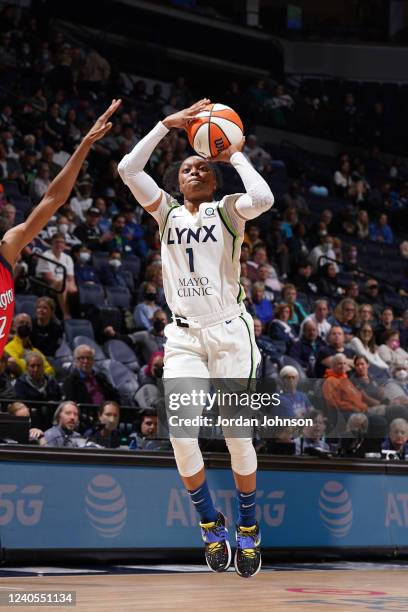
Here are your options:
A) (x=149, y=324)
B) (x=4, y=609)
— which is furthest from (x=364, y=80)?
(x=4, y=609)

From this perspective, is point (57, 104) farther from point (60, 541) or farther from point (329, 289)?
point (60, 541)

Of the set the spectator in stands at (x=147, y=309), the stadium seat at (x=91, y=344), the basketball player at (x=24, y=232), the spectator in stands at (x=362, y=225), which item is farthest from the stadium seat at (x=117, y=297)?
the spectator in stands at (x=362, y=225)

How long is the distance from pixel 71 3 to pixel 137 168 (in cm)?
1902

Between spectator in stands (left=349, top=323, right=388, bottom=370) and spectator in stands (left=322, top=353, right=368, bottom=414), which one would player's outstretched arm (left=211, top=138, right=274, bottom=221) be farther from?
spectator in stands (left=349, top=323, right=388, bottom=370)

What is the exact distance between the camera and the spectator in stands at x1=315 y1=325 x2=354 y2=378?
13.7m

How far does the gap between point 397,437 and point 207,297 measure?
5.22 m

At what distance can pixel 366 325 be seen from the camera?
604 inches

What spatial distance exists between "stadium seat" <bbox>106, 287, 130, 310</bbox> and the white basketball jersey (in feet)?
24.3

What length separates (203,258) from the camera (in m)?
6.77

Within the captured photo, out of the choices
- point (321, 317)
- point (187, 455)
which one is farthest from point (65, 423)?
point (321, 317)

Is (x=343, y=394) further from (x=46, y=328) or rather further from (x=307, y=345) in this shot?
(x=46, y=328)

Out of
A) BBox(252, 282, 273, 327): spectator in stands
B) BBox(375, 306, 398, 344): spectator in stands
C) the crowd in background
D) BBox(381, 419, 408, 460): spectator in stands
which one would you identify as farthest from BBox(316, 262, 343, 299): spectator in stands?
BBox(381, 419, 408, 460): spectator in stands

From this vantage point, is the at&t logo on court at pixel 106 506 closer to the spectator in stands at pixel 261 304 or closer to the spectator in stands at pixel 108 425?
the spectator in stands at pixel 108 425

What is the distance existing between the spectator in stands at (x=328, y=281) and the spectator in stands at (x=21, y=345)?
7797mm
